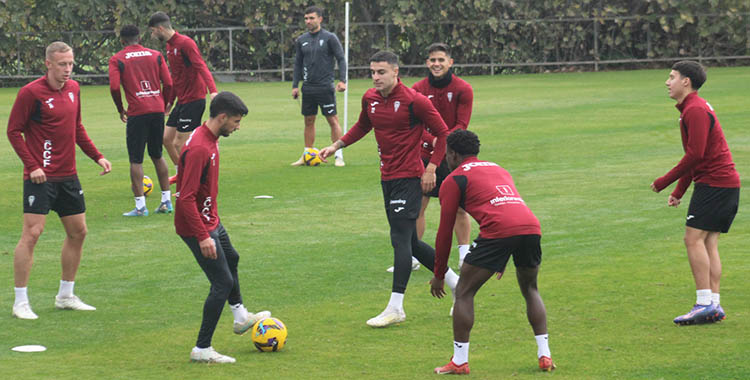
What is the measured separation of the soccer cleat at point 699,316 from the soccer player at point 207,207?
3.76 metres

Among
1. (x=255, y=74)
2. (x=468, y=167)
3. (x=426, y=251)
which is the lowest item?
(x=255, y=74)

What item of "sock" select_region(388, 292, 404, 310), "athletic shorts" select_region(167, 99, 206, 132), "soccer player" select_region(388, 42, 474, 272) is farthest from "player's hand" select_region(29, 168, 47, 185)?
"athletic shorts" select_region(167, 99, 206, 132)

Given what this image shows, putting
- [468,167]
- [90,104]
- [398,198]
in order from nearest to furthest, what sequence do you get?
[468,167] < [398,198] < [90,104]

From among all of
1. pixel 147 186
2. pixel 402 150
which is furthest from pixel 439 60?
pixel 147 186

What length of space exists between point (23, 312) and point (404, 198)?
11.7ft

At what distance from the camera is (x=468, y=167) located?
7.25 meters

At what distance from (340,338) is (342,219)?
5.32m

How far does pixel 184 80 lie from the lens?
15.2 meters

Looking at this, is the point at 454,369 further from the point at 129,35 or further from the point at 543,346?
the point at 129,35

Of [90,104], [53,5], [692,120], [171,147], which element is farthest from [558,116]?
[53,5]

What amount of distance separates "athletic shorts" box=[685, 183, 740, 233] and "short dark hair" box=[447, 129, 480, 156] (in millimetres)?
2293

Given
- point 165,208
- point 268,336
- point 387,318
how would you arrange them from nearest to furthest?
point 268,336
point 387,318
point 165,208

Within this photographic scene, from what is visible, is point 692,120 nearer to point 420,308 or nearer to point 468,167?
point 468,167

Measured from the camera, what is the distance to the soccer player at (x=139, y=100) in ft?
45.5
